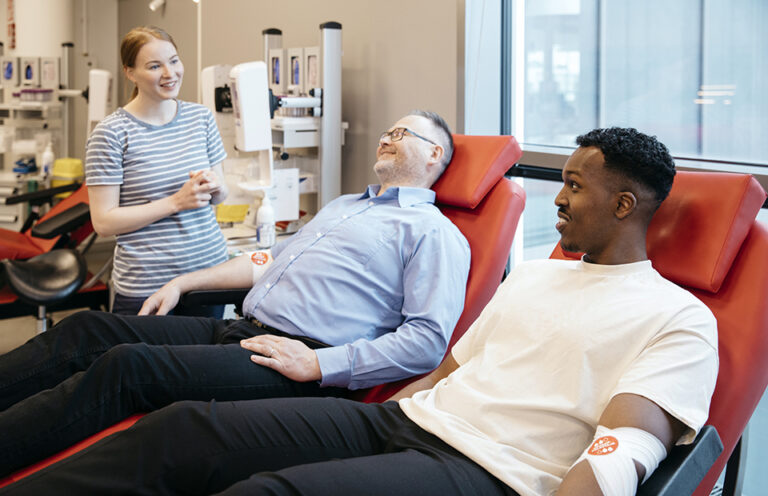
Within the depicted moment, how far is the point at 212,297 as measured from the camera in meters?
2.09

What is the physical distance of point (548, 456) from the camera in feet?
4.10

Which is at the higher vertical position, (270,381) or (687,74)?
(687,74)

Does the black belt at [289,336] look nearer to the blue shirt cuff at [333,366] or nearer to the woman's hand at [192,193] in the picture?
the blue shirt cuff at [333,366]

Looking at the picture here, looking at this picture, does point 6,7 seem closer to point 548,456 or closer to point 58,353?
point 58,353

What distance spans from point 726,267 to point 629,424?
0.44m

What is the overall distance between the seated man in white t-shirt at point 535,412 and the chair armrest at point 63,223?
88.3 inches

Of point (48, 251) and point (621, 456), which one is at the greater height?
point (48, 251)

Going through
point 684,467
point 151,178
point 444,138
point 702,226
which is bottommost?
point 684,467

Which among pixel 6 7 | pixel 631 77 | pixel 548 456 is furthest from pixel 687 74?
pixel 6 7

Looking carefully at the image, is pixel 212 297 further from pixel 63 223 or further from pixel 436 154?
pixel 63 223

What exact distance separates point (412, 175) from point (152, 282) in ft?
2.78

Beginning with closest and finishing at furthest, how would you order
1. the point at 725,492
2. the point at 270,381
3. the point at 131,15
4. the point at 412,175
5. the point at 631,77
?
the point at 725,492 → the point at 270,381 → the point at 412,175 → the point at 631,77 → the point at 131,15

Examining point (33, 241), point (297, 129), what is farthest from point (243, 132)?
point (33, 241)

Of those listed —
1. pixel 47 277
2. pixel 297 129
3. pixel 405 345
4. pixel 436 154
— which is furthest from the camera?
pixel 297 129
